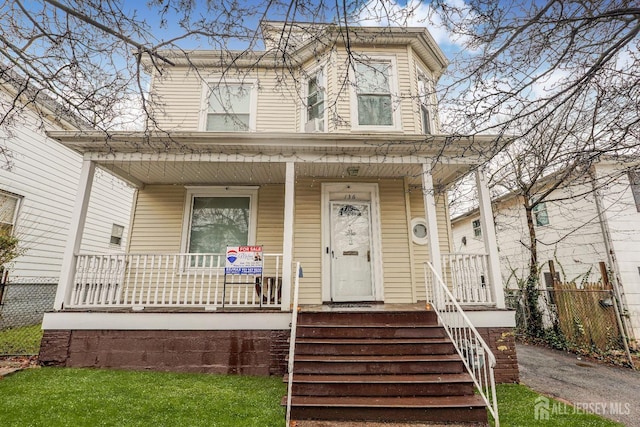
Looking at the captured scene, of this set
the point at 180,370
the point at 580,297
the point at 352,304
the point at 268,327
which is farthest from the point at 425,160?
the point at 180,370

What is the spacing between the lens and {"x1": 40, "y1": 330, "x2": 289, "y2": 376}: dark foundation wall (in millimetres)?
4863

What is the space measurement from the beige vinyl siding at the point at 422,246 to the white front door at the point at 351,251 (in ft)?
3.14

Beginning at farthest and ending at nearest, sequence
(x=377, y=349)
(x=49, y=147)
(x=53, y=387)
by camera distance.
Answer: (x=49, y=147), (x=377, y=349), (x=53, y=387)

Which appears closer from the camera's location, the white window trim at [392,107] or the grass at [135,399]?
the grass at [135,399]

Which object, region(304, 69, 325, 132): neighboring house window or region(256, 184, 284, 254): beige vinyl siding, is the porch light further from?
region(256, 184, 284, 254): beige vinyl siding

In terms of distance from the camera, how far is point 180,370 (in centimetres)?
A: 485

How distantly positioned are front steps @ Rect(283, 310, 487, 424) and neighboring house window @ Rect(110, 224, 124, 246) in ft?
29.6

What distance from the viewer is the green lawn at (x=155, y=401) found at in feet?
10.8

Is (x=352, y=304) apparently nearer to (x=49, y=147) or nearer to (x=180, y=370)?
(x=180, y=370)

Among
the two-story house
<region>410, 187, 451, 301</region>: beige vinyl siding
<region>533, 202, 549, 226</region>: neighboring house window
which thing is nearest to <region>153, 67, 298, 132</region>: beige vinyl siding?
the two-story house

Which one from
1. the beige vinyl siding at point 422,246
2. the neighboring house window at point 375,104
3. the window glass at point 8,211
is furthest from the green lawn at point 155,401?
the neighboring house window at point 375,104

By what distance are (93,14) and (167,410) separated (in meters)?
4.49

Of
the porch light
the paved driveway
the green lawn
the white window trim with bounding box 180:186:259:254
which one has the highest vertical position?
the porch light

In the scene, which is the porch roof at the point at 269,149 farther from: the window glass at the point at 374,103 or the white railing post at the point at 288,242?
the window glass at the point at 374,103
